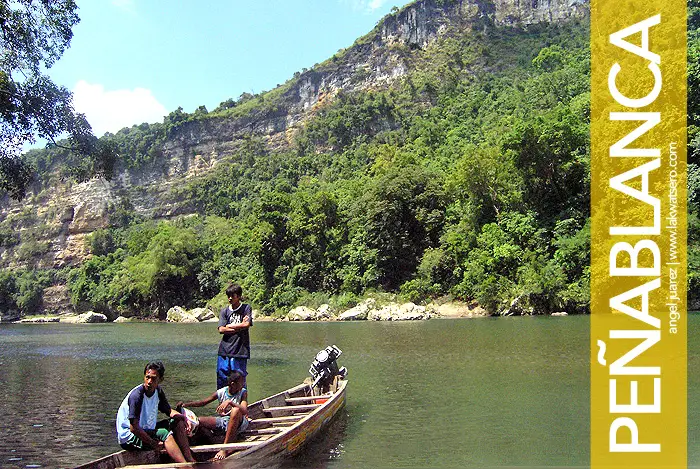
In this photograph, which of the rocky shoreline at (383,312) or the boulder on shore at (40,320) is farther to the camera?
the boulder on shore at (40,320)

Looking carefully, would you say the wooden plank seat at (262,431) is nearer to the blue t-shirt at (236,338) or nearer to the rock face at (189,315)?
the blue t-shirt at (236,338)

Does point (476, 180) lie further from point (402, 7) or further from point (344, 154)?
point (402, 7)

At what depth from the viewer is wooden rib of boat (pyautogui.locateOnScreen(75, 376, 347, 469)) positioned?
21.1 ft

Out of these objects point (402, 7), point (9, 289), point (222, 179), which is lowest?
point (9, 289)

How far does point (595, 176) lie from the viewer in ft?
126

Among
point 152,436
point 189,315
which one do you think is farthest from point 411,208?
A: point 152,436

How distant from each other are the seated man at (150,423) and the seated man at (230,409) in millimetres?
424

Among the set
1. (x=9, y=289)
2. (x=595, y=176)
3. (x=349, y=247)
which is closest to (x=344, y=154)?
(x=349, y=247)

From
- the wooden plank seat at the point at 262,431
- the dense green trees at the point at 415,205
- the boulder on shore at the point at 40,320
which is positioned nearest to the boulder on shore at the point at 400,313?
the dense green trees at the point at 415,205

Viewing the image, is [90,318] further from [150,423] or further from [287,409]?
[150,423]

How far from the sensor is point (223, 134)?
99.7 m

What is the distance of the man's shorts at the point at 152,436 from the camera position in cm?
646

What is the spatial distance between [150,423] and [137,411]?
23 centimetres

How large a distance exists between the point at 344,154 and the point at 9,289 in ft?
164
